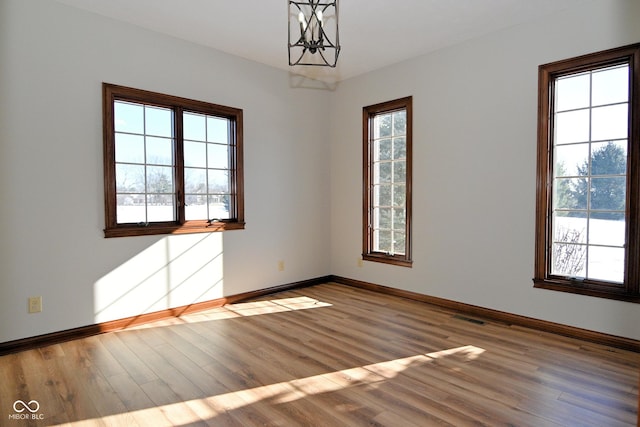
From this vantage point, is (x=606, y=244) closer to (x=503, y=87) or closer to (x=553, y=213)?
(x=553, y=213)

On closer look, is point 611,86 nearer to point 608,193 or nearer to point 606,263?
point 608,193

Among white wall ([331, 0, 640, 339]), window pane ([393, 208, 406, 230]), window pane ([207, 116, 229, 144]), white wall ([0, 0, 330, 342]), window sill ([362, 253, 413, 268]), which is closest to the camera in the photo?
white wall ([0, 0, 330, 342])

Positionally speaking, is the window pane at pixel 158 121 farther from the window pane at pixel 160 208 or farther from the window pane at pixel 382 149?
the window pane at pixel 382 149

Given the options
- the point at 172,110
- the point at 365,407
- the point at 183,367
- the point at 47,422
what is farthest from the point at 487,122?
the point at 47,422

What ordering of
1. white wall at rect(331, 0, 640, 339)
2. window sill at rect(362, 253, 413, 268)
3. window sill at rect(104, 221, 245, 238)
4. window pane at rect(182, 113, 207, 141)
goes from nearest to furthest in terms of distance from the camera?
white wall at rect(331, 0, 640, 339), window sill at rect(104, 221, 245, 238), window pane at rect(182, 113, 207, 141), window sill at rect(362, 253, 413, 268)

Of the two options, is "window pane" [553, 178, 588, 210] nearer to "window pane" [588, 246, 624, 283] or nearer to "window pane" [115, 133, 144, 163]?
"window pane" [588, 246, 624, 283]

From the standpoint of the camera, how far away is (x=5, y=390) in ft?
7.93

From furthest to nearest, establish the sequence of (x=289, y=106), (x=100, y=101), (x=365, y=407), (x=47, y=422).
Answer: (x=289, y=106) < (x=100, y=101) < (x=365, y=407) < (x=47, y=422)

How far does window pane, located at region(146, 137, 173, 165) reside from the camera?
12.4 ft

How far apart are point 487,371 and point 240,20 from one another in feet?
12.0

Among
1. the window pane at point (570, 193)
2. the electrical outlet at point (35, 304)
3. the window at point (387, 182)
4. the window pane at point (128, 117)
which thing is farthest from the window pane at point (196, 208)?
the window pane at point (570, 193)

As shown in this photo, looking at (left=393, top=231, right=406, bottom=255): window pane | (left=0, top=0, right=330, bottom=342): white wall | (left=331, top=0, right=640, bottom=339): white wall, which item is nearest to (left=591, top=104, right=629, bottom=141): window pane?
(left=331, top=0, right=640, bottom=339): white wall

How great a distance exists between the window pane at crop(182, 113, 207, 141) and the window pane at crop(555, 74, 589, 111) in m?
3.59

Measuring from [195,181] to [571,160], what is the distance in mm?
3744
